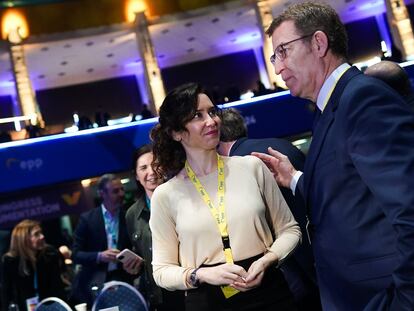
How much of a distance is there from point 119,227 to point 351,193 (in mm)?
3049

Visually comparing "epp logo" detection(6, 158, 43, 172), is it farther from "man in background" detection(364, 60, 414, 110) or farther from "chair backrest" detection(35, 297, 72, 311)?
"man in background" detection(364, 60, 414, 110)

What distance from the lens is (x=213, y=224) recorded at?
6.15 ft

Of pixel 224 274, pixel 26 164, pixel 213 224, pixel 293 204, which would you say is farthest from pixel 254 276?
pixel 26 164

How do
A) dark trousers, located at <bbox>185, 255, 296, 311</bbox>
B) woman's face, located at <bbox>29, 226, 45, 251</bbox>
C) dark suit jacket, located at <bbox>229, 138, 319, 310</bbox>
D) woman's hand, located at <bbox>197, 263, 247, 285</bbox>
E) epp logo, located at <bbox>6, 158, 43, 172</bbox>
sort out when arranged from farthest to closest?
epp logo, located at <bbox>6, 158, 43, 172</bbox>, woman's face, located at <bbox>29, 226, 45, 251</bbox>, dark suit jacket, located at <bbox>229, 138, 319, 310</bbox>, dark trousers, located at <bbox>185, 255, 296, 311</bbox>, woman's hand, located at <bbox>197, 263, 247, 285</bbox>

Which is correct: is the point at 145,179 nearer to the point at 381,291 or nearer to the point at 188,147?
the point at 188,147

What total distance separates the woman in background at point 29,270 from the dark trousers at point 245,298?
Answer: 3.28 metres

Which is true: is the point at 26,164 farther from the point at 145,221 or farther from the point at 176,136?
the point at 176,136

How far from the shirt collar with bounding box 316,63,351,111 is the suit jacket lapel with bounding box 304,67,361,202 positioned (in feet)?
0.13

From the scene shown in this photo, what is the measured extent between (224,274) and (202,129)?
0.58 m

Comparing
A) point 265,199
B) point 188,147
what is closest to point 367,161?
point 265,199

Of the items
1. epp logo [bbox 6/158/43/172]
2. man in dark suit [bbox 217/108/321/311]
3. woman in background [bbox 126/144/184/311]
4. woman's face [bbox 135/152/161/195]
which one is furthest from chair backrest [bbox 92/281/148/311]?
epp logo [bbox 6/158/43/172]

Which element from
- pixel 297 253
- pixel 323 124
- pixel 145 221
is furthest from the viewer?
pixel 145 221

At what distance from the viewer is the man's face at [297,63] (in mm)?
1519

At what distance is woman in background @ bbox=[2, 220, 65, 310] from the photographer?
15.5 ft
